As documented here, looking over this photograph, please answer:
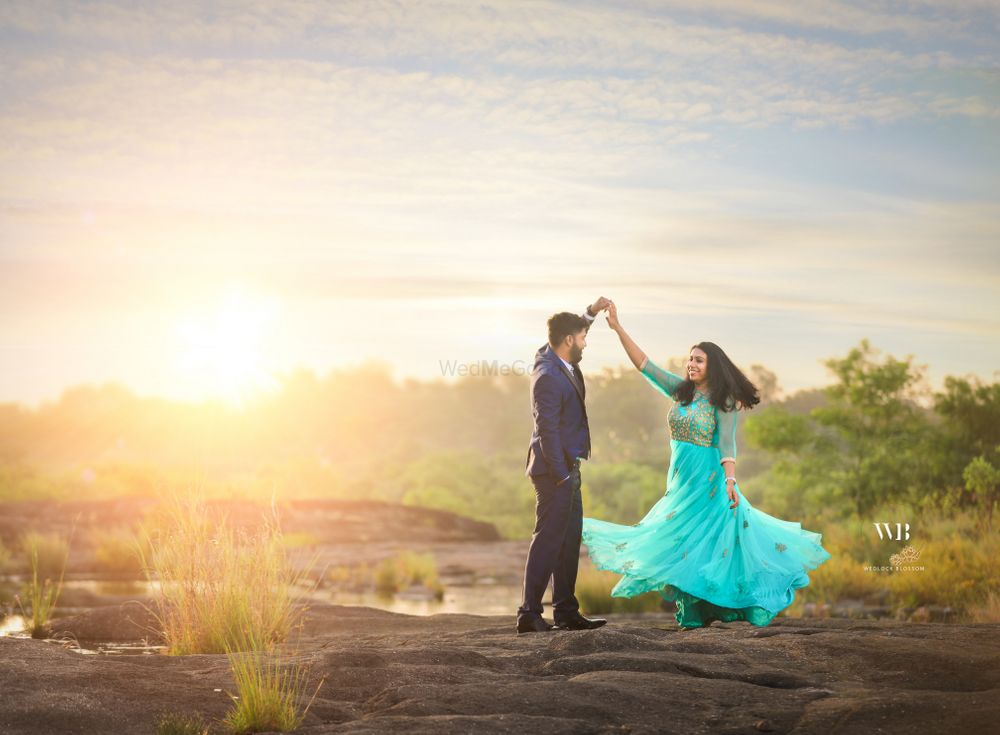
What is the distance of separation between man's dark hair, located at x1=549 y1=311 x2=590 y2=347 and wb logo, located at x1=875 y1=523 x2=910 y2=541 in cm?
850

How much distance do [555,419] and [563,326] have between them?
0.71 meters

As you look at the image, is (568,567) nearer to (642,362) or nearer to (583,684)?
(642,362)

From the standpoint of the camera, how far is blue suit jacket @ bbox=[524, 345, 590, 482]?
26.2 ft

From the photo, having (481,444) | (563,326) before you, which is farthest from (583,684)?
(481,444)

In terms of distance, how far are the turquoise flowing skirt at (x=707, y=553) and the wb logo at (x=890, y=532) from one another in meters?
7.14

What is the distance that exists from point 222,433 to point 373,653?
48.2 metres

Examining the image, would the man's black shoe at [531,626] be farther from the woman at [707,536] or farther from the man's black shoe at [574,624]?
the woman at [707,536]

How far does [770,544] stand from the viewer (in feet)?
27.8

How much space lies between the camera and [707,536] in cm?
833

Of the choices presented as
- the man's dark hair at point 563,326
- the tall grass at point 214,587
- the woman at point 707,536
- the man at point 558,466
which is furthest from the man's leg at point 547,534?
the tall grass at point 214,587

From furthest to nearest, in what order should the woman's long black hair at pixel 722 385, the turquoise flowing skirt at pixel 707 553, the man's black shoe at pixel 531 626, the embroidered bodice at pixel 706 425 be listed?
1. the embroidered bodice at pixel 706 425
2. the woman's long black hair at pixel 722 385
3. the turquoise flowing skirt at pixel 707 553
4. the man's black shoe at pixel 531 626

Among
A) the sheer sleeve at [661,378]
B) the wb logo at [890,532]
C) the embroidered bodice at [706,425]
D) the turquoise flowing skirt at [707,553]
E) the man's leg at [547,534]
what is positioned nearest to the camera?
the man's leg at [547,534]

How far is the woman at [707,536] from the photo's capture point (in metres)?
8.23

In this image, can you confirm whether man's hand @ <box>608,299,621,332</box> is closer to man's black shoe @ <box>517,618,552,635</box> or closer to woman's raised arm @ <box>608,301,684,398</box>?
woman's raised arm @ <box>608,301,684,398</box>
